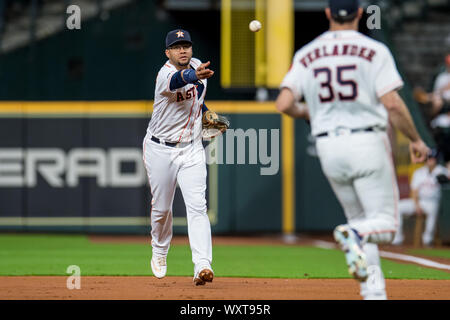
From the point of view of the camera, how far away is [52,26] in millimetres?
17375

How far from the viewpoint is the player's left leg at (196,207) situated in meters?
7.52

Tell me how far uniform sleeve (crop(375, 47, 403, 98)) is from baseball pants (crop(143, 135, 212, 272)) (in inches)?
95.4

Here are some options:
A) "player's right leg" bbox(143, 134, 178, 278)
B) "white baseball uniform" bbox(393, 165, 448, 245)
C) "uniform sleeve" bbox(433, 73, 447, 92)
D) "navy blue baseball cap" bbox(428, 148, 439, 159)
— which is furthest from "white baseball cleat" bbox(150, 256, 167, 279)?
"uniform sleeve" bbox(433, 73, 447, 92)

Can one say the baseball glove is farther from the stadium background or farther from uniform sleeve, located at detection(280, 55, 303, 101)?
the stadium background

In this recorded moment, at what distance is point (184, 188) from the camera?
25.4ft

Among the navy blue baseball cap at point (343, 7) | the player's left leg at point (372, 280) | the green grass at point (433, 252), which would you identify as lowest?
the green grass at point (433, 252)

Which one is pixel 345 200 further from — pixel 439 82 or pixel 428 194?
pixel 439 82

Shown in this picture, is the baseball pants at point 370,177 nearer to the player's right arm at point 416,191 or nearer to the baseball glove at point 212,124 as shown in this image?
the baseball glove at point 212,124

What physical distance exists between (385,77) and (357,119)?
32cm

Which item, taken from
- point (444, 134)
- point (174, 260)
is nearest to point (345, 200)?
point (174, 260)

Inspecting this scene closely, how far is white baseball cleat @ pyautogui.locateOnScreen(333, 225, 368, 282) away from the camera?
538cm

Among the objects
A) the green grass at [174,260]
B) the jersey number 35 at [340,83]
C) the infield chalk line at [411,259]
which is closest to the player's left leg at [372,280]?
the jersey number 35 at [340,83]
